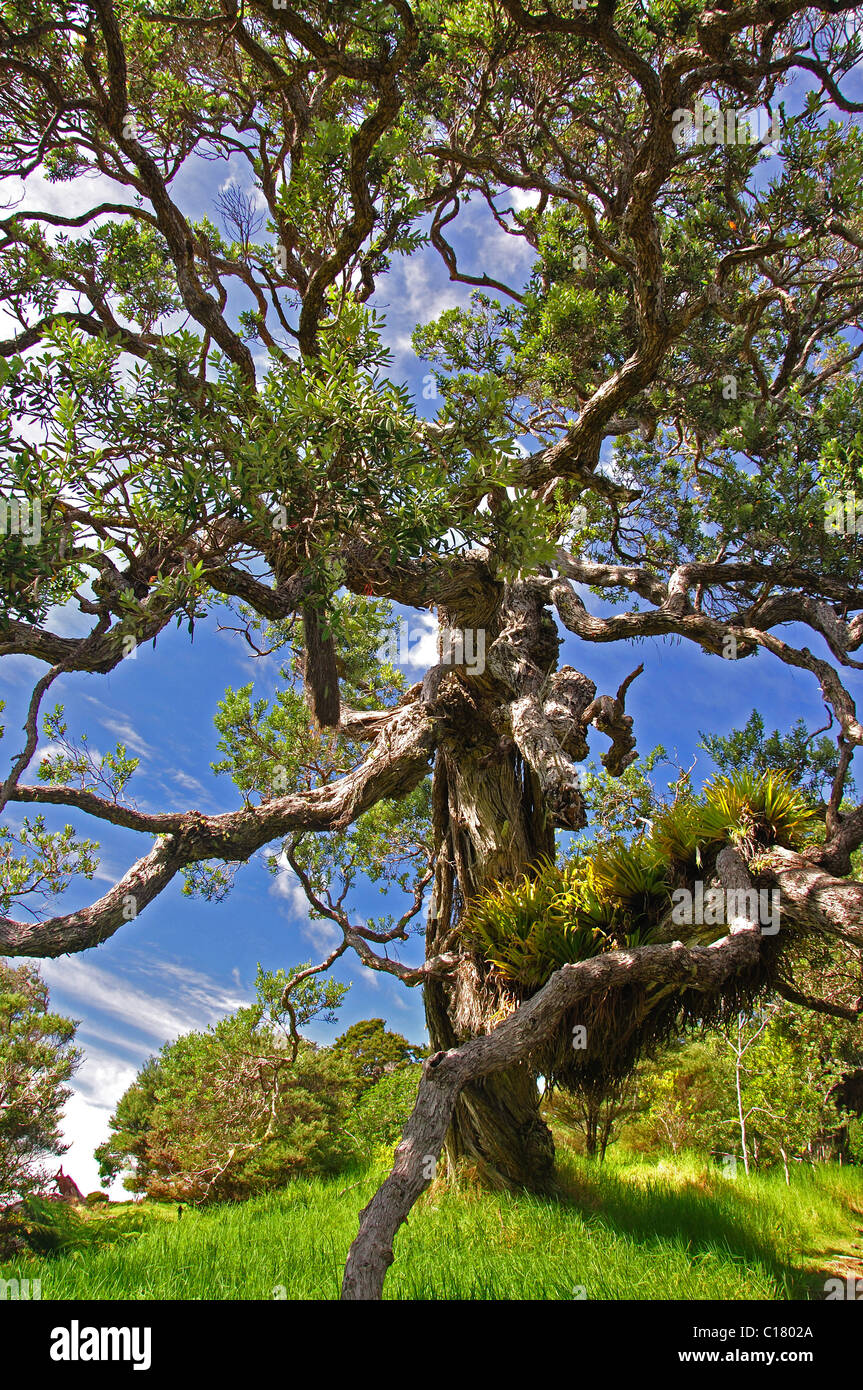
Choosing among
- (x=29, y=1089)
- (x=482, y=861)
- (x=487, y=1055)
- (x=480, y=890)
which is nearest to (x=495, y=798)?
(x=482, y=861)

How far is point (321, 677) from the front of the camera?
28.9ft

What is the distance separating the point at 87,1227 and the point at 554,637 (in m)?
7.08

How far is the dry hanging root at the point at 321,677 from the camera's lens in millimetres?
8547

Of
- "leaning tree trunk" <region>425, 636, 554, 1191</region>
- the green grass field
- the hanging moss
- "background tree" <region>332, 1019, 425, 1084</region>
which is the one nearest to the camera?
the green grass field

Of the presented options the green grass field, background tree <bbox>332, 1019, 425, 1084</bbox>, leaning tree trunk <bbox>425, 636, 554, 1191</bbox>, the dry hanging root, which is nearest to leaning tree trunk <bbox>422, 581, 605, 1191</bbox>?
leaning tree trunk <bbox>425, 636, 554, 1191</bbox>

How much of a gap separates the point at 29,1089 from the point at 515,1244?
18.8 ft

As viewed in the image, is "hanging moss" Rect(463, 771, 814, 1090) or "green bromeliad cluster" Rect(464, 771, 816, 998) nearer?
"hanging moss" Rect(463, 771, 814, 1090)

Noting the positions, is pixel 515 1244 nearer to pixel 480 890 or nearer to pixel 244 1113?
pixel 480 890

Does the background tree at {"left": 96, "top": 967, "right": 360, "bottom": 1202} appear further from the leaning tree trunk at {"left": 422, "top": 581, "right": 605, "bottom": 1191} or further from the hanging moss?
the hanging moss

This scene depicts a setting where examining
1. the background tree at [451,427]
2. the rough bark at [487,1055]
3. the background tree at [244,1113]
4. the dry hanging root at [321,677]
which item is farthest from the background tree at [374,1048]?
the rough bark at [487,1055]

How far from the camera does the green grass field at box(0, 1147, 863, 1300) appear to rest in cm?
457

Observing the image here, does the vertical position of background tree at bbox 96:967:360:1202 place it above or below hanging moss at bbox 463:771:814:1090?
below

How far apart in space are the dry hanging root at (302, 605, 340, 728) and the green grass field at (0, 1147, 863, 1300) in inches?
202

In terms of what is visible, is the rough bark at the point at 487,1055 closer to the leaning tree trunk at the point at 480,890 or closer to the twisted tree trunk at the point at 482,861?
the leaning tree trunk at the point at 480,890
